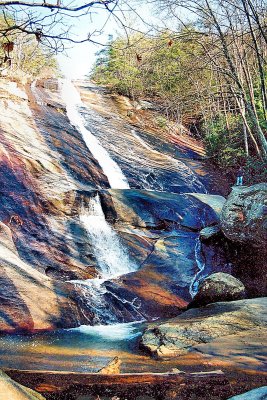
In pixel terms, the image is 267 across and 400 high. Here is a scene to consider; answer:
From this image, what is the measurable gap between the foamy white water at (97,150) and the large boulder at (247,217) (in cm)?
414

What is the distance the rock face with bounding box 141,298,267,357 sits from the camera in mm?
5191

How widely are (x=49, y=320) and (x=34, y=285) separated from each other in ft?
2.42

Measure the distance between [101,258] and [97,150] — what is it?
6058mm

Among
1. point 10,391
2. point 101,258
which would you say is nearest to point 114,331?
point 101,258

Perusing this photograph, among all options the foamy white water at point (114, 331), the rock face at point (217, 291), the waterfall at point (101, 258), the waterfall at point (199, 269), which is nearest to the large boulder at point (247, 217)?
the waterfall at point (199, 269)

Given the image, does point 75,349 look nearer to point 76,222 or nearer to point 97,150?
point 76,222

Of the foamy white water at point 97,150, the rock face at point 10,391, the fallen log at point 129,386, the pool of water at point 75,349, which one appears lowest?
the pool of water at point 75,349

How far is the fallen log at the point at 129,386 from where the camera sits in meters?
3.54

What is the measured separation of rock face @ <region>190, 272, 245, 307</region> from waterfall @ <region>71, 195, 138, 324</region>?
5.47 feet

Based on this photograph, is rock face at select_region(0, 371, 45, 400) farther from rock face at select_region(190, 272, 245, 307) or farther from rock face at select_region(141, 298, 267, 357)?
rock face at select_region(190, 272, 245, 307)

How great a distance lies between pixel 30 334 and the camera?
5832mm

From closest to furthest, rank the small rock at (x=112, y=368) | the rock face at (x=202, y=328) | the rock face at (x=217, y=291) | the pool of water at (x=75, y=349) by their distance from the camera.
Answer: the small rock at (x=112, y=368) → the pool of water at (x=75, y=349) → the rock face at (x=202, y=328) → the rock face at (x=217, y=291)

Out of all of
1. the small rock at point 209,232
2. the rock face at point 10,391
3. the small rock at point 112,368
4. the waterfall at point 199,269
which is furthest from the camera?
the small rock at point 209,232

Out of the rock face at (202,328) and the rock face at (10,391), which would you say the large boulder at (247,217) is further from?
the rock face at (10,391)
